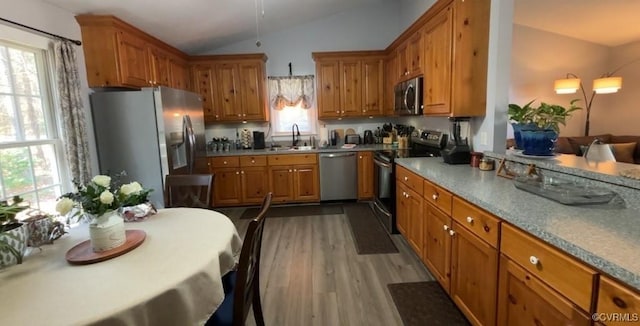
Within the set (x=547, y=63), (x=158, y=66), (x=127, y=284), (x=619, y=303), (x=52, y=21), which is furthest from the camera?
(x=547, y=63)

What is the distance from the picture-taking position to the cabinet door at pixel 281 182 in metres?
4.32

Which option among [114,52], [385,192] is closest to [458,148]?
[385,192]

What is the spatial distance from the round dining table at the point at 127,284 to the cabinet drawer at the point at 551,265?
1.28 m

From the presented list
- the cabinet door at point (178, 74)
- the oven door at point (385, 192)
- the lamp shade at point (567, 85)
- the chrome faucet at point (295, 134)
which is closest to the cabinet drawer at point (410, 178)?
the oven door at point (385, 192)

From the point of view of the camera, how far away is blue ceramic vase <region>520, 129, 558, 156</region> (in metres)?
1.95

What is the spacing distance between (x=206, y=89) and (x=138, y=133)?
67.5 inches

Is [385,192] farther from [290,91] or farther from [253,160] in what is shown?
[290,91]

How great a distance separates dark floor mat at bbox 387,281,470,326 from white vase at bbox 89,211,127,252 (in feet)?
5.60

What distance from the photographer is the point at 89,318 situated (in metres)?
0.87

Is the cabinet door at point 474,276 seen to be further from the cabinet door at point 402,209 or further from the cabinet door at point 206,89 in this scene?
the cabinet door at point 206,89

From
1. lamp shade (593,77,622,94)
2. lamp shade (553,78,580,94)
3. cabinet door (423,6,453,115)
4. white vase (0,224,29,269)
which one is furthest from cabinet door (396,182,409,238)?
lamp shade (593,77,622,94)

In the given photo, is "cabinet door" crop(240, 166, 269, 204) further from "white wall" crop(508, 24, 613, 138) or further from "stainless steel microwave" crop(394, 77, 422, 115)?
"white wall" crop(508, 24, 613, 138)

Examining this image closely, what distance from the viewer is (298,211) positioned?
13.8ft

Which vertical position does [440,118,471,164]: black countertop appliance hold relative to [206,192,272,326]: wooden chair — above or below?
above
